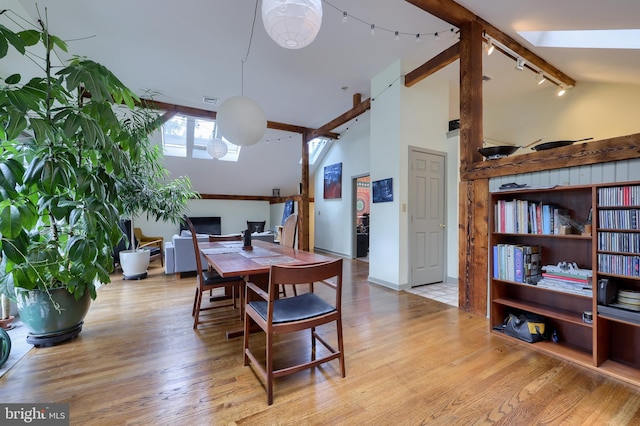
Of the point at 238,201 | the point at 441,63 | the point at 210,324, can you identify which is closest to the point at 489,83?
the point at 441,63

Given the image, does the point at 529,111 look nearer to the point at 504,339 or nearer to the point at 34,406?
the point at 504,339

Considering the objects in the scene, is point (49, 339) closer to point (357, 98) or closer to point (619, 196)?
point (619, 196)

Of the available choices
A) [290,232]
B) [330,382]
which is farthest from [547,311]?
[290,232]

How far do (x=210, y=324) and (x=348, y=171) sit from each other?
16.1ft

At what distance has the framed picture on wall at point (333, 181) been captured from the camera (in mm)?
7031

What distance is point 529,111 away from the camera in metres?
4.92

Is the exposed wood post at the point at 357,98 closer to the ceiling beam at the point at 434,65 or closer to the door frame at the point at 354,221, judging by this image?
the ceiling beam at the point at 434,65

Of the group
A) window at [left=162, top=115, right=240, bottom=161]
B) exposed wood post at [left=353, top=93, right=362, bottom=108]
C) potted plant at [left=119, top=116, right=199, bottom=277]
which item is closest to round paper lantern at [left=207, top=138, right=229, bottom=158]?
potted plant at [left=119, top=116, right=199, bottom=277]

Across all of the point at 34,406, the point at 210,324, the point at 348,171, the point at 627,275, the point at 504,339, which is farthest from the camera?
the point at 348,171

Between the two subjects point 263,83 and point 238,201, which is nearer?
point 263,83

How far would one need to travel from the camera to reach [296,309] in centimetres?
176

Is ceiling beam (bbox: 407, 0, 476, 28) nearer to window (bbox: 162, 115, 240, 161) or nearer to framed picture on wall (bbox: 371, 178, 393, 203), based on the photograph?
framed picture on wall (bbox: 371, 178, 393, 203)

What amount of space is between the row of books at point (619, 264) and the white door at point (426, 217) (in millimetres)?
2170
